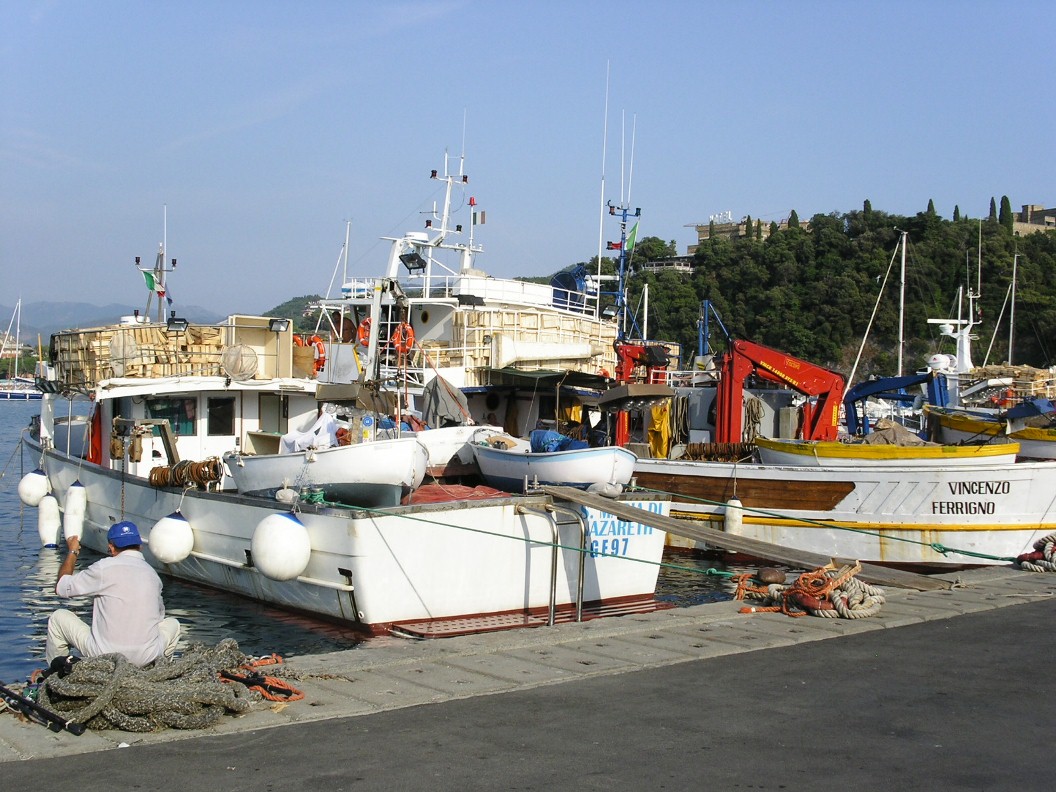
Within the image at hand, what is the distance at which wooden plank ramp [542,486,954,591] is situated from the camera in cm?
1177

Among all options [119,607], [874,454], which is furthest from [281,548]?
[874,454]

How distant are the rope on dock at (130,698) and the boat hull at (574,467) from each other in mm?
7730

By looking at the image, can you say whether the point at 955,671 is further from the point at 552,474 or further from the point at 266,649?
the point at 266,649

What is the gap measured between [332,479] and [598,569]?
3634 millimetres

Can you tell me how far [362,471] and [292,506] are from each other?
96 centimetres

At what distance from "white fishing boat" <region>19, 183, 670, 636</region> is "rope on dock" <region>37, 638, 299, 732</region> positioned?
5.49 meters

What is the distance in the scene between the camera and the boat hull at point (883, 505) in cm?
1831

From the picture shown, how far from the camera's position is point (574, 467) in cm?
1481

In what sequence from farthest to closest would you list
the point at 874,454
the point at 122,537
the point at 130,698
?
the point at 874,454 → the point at 122,537 → the point at 130,698

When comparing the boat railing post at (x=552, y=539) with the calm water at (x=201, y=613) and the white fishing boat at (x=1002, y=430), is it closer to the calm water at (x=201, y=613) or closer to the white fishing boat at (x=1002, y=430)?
the calm water at (x=201, y=613)

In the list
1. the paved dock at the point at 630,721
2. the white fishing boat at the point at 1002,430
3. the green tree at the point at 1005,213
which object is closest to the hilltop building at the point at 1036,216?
the green tree at the point at 1005,213

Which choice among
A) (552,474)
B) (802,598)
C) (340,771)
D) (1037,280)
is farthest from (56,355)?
(1037,280)

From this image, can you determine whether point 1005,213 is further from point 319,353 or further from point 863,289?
point 319,353

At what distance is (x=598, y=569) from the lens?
554 inches
